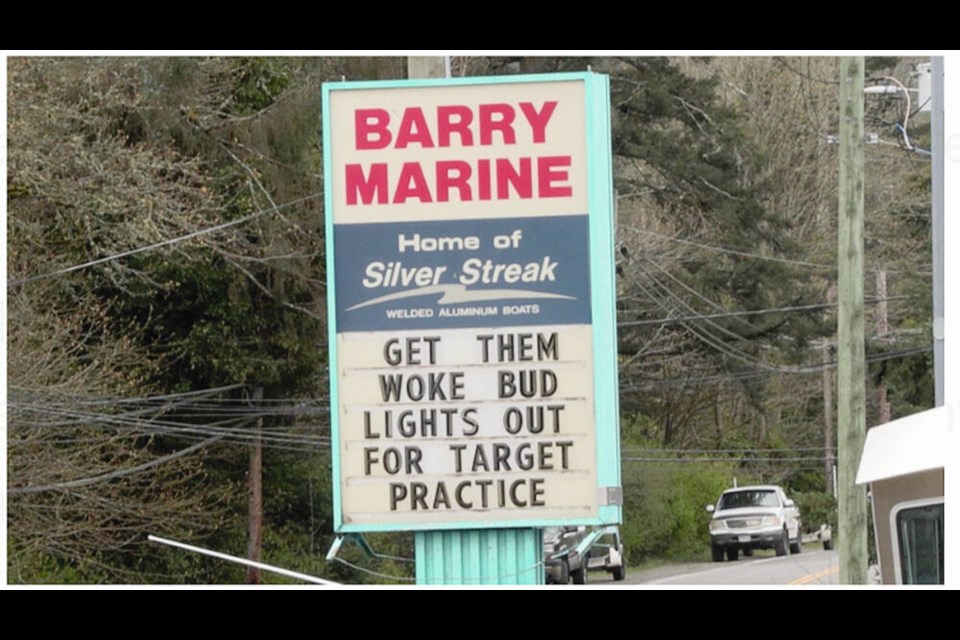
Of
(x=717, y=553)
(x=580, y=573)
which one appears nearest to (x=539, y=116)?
(x=580, y=573)

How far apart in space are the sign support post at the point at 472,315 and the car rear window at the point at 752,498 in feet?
84.6

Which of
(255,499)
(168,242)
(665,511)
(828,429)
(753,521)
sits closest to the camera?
(168,242)

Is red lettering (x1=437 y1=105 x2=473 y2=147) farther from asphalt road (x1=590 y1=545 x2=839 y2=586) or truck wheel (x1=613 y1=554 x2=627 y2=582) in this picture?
truck wheel (x1=613 y1=554 x2=627 y2=582)

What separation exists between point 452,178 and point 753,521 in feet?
89.1

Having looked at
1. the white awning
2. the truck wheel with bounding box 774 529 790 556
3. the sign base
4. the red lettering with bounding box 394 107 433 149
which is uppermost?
the red lettering with bounding box 394 107 433 149

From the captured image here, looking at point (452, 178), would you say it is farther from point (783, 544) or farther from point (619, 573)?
point (783, 544)

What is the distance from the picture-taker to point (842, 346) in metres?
20.5

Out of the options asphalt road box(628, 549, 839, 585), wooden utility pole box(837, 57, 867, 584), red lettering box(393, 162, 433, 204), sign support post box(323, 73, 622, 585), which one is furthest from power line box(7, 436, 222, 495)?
red lettering box(393, 162, 433, 204)

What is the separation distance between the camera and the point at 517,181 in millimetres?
10242

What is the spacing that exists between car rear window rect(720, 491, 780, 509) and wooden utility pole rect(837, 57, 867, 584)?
49.7 ft

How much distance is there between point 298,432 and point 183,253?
6040 millimetres

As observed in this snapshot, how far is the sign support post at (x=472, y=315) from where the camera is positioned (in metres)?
10.2

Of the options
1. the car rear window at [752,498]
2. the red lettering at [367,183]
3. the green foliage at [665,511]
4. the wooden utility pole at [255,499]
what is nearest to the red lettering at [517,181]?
the red lettering at [367,183]

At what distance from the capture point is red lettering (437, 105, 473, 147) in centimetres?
1020
